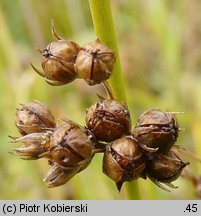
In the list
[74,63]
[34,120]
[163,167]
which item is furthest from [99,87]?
[163,167]

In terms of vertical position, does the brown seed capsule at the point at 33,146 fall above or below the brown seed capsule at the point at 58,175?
above

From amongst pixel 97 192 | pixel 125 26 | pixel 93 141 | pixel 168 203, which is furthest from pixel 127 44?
pixel 93 141

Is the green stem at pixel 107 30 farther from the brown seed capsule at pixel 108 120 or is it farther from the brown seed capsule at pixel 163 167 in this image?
the brown seed capsule at pixel 163 167

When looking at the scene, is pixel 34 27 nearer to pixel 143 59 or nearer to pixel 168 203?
pixel 143 59

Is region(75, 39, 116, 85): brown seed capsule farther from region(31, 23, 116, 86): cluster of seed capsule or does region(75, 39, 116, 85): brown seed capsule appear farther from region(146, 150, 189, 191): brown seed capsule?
region(146, 150, 189, 191): brown seed capsule

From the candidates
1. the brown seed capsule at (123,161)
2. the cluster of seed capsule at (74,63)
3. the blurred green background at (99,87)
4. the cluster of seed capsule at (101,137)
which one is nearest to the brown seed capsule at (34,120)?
the cluster of seed capsule at (101,137)

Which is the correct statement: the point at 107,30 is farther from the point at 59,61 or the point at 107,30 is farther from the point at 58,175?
the point at 58,175
